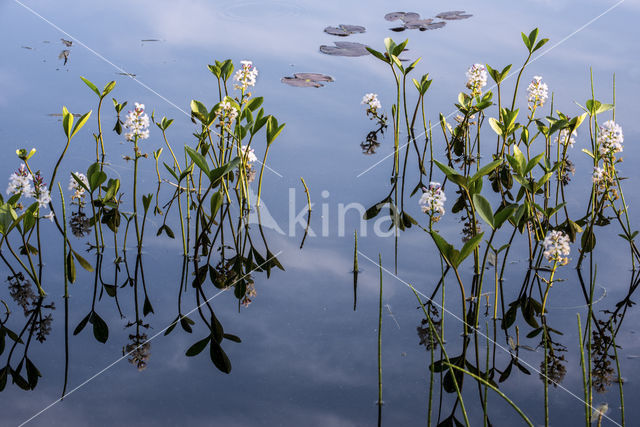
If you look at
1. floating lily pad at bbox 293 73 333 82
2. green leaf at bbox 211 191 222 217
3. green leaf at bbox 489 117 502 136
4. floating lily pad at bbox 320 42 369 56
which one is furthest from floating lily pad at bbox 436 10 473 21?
green leaf at bbox 211 191 222 217

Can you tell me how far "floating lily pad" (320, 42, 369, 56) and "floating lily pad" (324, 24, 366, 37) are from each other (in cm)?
20

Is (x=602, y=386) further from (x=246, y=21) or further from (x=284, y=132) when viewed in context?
(x=246, y=21)

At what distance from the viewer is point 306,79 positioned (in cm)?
384

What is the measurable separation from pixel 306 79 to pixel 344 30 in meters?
0.98

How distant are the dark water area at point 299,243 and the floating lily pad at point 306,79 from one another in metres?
0.02

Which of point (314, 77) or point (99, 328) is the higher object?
point (314, 77)

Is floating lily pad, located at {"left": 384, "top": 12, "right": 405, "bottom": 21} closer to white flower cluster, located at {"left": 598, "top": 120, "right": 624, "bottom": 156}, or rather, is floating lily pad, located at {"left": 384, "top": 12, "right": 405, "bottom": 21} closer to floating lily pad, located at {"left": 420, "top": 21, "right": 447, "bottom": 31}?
floating lily pad, located at {"left": 420, "top": 21, "right": 447, "bottom": 31}

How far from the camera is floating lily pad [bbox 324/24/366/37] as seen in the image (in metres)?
4.62

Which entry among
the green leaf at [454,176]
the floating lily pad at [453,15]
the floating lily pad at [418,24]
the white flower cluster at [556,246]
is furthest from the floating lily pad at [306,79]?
the white flower cluster at [556,246]

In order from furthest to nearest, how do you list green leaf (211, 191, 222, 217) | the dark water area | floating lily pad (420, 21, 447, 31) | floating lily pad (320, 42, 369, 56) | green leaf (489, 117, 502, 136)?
floating lily pad (420, 21, 447, 31) → floating lily pad (320, 42, 369, 56) → green leaf (489, 117, 502, 136) → green leaf (211, 191, 222, 217) → the dark water area

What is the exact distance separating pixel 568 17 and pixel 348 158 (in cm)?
270

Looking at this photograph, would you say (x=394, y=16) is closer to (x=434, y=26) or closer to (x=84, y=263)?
(x=434, y=26)

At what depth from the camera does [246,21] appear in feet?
16.0

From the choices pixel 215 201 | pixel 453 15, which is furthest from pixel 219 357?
pixel 453 15
